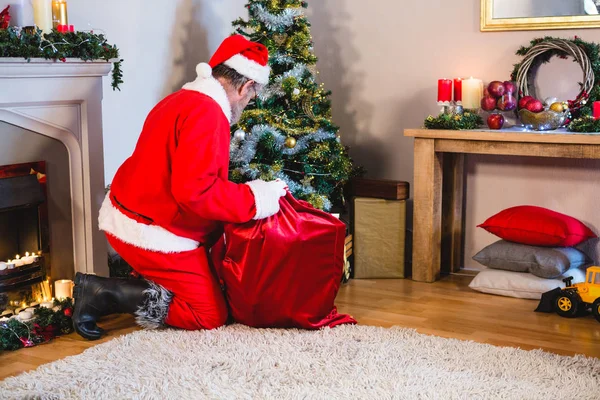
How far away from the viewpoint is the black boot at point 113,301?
3010mm

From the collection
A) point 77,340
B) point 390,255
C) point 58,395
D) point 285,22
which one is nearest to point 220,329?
point 77,340

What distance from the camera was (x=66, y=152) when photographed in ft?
10.8

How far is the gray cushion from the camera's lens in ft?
11.9

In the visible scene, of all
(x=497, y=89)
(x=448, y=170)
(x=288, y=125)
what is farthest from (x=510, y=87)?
(x=288, y=125)

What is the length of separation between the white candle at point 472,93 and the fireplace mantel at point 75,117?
6.00 ft

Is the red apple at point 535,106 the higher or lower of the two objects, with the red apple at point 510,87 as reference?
lower

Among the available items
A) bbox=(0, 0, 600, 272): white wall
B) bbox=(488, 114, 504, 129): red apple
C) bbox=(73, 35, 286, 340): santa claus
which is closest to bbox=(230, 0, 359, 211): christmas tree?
bbox=(0, 0, 600, 272): white wall

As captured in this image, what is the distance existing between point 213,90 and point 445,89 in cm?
145

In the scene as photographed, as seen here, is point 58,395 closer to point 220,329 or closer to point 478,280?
point 220,329

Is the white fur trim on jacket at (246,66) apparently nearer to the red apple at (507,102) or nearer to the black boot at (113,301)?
the black boot at (113,301)

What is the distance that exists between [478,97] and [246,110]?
1.22m

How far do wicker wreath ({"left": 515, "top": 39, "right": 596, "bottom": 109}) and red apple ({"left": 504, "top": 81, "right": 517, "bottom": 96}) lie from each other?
29 mm

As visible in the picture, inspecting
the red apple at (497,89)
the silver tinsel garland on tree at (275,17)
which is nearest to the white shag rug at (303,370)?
the red apple at (497,89)

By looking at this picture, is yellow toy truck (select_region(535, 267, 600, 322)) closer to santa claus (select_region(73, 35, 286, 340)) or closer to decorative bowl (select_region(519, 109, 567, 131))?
decorative bowl (select_region(519, 109, 567, 131))
